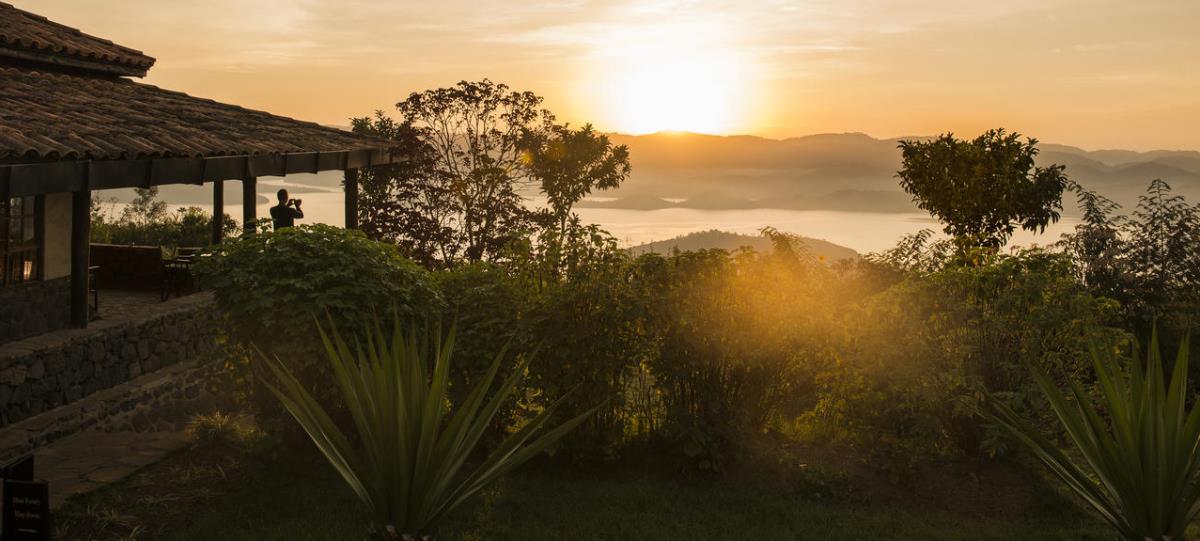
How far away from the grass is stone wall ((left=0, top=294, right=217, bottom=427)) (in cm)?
148

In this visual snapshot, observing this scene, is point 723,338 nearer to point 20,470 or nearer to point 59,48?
point 20,470

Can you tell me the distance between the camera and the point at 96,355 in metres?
10.9

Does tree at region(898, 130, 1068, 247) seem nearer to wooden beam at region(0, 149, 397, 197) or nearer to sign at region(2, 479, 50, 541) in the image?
wooden beam at region(0, 149, 397, 197)

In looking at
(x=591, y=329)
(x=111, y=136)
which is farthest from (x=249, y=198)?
(x=591, y=329)

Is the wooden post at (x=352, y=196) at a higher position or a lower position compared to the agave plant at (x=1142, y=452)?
higher

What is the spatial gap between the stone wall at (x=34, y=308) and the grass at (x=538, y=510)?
12.7ft

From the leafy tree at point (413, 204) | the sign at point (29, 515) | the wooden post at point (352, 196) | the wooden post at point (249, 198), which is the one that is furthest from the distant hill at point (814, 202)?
the sign at point (29, 515)

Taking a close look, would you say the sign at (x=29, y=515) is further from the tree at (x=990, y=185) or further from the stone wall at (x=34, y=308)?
the tree at (x=990, y=185)

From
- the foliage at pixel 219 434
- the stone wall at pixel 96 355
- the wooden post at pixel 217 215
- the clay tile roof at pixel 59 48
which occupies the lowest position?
the foliage at pixel 219 434

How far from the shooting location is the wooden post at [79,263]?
11.2 metres

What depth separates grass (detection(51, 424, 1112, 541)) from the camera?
7.22 meters

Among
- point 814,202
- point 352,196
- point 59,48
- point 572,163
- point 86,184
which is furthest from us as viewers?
point 814,202

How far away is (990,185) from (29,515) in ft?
66.0

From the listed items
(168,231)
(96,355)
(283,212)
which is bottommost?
Answer: (96,355)
